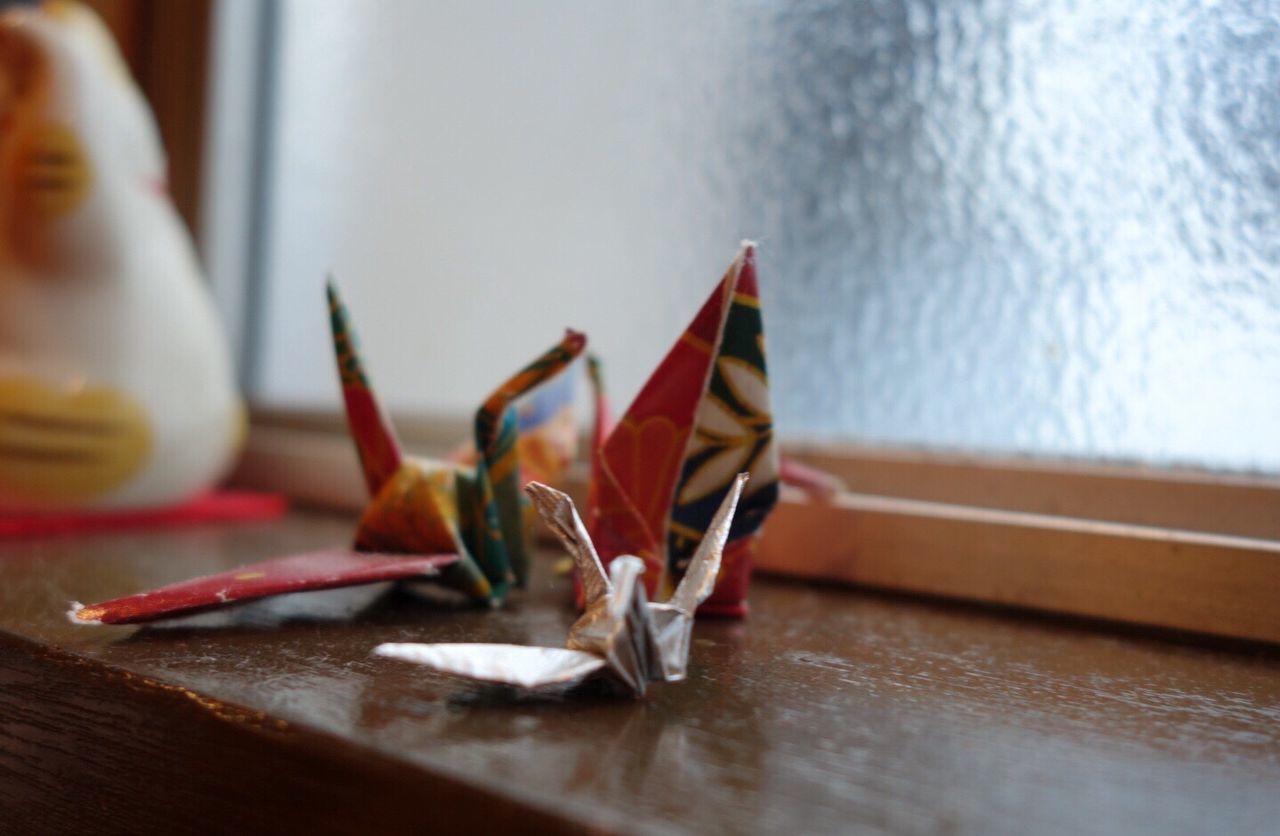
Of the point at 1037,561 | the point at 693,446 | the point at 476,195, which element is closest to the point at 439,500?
the point at 693,446

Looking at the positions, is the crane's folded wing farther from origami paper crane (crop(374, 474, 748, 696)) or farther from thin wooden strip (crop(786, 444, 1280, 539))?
thin wooden strip (crop(786, 444, 1280, 539))

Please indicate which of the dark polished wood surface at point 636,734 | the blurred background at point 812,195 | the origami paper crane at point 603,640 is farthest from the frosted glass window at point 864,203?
the origami paper crane at point 603,640

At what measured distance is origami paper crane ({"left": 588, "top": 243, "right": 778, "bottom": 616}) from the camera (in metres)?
0.40

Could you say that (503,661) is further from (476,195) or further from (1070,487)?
(476,195)

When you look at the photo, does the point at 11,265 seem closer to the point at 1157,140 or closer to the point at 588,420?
the point at 588,420

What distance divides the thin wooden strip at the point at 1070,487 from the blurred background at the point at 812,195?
0.02 meters

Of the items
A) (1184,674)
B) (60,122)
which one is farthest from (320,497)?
(1184,674)

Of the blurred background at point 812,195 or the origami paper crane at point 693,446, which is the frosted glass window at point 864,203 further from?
the origami paper crane at point 693,446

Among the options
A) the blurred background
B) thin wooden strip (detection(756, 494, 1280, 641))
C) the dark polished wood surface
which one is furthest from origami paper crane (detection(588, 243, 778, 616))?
the blurred background

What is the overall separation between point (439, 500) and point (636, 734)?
0.20 metres

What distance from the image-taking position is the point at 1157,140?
55cm

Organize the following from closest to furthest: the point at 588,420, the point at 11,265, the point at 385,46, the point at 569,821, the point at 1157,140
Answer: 1. the point at 569,821
2. the point at 1157,140
3. the point at 11,265
4. the point at 588,420
5. the point at 385,46

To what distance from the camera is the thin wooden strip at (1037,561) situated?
1.51ft

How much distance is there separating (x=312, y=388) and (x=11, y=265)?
0.40m
